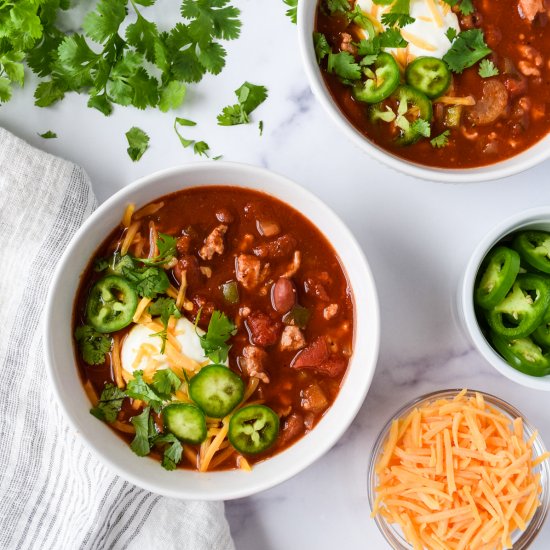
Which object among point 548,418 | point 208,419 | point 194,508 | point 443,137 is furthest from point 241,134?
point 548,418

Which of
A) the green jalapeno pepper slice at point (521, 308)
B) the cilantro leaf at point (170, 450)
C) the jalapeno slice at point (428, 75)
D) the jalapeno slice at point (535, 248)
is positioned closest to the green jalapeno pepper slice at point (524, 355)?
the green jalapeno pepper slice at point (521, 308)

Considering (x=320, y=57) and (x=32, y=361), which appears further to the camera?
(x=32, y=361)

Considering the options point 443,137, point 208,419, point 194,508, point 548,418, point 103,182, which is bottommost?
point 194,508

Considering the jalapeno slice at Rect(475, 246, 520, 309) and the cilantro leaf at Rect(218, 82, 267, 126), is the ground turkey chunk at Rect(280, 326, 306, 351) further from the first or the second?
the cilantro leaf at Rect(218, 82, 267, 126)

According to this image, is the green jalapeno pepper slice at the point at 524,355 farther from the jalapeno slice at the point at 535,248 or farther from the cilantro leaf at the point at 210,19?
the cilantro leaf at the point at 210,19

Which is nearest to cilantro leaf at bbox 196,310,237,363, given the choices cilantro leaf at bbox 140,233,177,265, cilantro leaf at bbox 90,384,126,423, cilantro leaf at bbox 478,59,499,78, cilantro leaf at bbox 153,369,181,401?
cilantro leaf at bbox 153,369,181,401

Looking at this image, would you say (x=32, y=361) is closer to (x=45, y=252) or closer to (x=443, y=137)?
(x=45, y=252)
